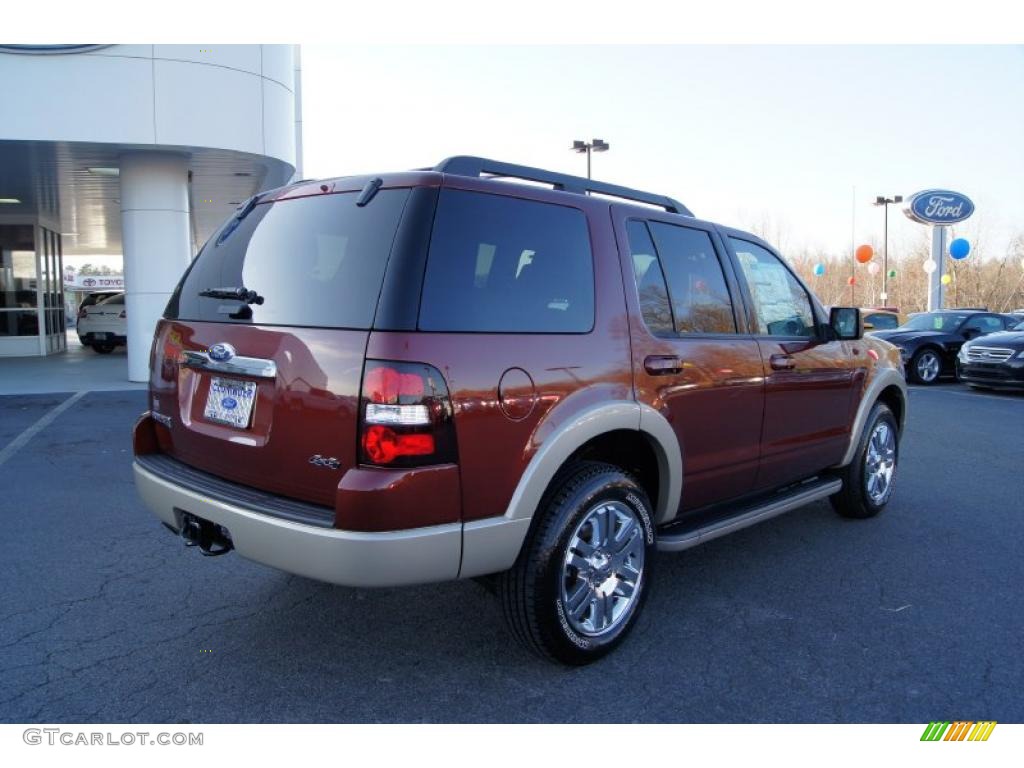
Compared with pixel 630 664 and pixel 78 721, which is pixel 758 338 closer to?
pixel 630 664

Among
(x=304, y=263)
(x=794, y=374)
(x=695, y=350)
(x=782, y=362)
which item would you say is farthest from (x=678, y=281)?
(x=304, y=263)

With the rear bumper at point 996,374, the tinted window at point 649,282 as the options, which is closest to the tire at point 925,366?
the rear bumper at point 996,374

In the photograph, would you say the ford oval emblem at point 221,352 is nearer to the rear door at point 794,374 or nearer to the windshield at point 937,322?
the rear door at point 794,374

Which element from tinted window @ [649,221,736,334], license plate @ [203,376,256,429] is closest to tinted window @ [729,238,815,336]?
tinted window @ [649,221,736,334]

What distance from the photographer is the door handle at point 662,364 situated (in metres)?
3.53

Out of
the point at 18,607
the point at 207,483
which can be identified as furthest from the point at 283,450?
the point at 18,607

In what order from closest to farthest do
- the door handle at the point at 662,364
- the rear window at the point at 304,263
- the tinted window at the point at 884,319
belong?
1. the rear window at the point at 304,263
2. the door handle at the point at 662,364
3. the tinted window at the point at 884,319

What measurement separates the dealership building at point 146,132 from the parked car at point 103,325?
484cm

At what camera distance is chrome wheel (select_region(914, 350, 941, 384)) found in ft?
51.2

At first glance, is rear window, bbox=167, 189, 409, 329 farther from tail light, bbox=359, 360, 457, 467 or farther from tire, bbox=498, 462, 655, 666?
tire, bbox=498, 462, 655, 666

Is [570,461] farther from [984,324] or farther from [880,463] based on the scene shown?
[984,324]

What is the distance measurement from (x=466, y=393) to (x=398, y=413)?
26 centimetres

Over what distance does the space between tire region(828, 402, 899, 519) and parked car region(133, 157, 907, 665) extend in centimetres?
139
